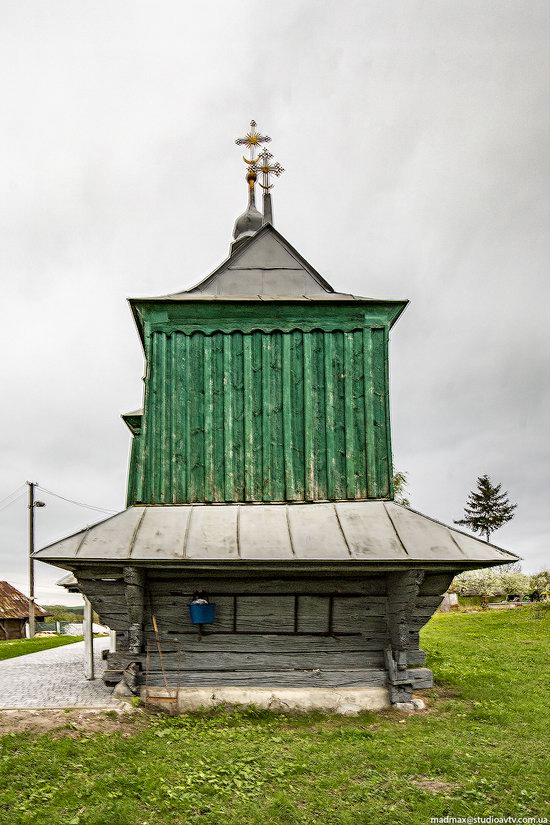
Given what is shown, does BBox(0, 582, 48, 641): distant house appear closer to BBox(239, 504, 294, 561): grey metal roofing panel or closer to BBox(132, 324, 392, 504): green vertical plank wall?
BBox(132, 324, 392, 504): green vertical plank wall

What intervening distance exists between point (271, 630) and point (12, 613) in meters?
31.6

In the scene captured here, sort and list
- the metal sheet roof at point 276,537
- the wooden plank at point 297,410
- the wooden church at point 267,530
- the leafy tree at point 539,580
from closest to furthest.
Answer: the metal sheet roof at point 276,537
the wooden church at point 267,530
the wooden plank at point 297,410
the leafy tree at point 539,580

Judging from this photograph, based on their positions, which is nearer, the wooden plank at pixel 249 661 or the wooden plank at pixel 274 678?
the wooden plank at pixel 274 678

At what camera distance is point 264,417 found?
10.3 meters

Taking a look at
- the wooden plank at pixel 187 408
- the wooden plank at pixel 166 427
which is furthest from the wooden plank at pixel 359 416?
the wooden plank at pixel 166 427

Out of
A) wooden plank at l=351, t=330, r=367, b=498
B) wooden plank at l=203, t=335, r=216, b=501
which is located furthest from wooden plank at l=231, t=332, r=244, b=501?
→ wooden plank at l=351, t=330, r=367, b=498

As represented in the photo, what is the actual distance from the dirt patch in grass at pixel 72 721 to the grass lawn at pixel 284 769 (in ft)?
0.14

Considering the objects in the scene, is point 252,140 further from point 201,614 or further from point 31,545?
point 31,545

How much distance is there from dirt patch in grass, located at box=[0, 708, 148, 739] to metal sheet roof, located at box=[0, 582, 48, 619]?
3033 centimetres

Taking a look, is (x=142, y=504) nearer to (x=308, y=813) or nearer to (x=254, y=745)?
(x=254, y=745)

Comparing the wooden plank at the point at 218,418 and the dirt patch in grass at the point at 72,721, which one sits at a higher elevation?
the wooden plank at the point at 218,418

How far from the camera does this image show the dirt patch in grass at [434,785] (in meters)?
6.03

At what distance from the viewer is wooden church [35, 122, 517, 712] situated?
8.91m

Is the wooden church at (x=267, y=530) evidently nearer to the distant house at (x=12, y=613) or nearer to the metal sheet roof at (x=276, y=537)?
the metal sheet roof at (x=276, y=537)
